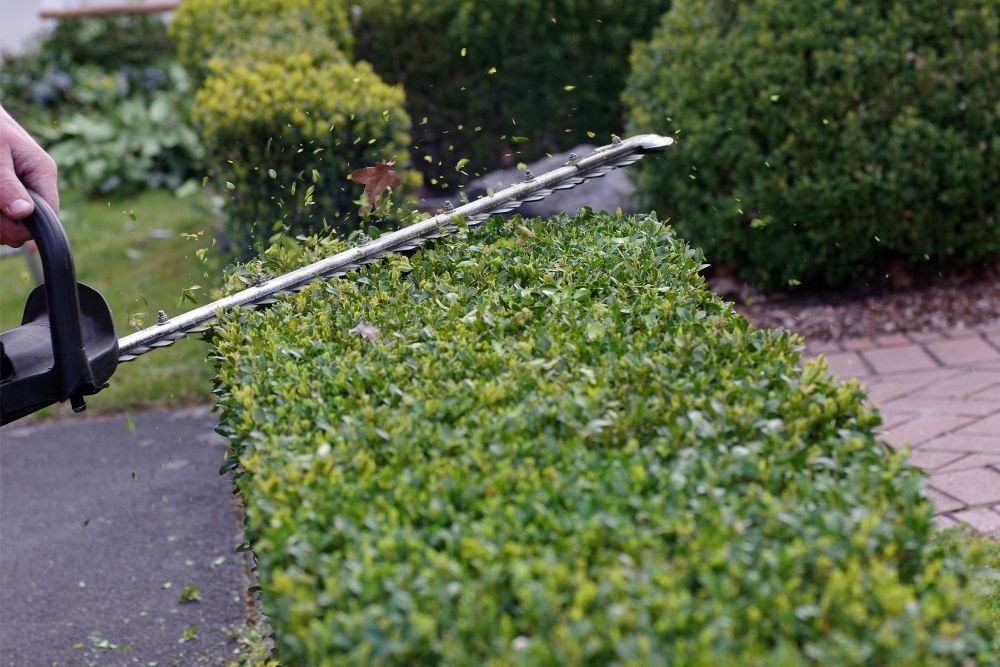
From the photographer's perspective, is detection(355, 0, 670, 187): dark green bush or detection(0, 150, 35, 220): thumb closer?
detection(0, 150, 35, 220): thumb

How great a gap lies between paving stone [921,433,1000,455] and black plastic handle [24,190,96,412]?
305cm

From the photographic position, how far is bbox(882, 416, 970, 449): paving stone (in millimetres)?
4191

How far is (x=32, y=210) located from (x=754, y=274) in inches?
164

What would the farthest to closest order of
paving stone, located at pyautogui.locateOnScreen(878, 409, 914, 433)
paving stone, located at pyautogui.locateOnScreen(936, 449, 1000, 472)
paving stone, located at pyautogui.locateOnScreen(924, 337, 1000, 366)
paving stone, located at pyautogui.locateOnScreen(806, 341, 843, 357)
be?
paving stone, located at pyautogui.locateOnScreen(806, 341, 843, 357) < paving stone, located at pyautogui.locateOnScreen(924, 337, 1000, 366) < paving stone, located at pyautogui.locateOnScreen(878, 409, 914, 433) < paving stone, located at pyautogui.locateOnScreen(936, 449, 1000, 472)

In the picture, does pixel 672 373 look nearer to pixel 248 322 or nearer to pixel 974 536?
pixel 248 322

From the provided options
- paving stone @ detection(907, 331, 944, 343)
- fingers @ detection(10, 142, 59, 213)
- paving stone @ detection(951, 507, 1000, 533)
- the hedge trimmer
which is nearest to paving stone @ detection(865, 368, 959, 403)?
paving stone @ detection(907, 331, 944, 343)

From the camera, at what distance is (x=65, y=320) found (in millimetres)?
2127

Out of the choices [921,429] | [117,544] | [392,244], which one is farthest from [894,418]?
[117,544]

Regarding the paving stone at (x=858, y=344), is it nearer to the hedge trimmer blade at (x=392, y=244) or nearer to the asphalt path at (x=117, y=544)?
the hedge trimmer blade at (x=392, y=244)

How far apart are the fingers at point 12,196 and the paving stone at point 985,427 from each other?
10.8ft

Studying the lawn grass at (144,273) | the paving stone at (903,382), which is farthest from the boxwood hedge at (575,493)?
the lawn grass at (144,273)

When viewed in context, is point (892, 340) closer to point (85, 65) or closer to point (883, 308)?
point (883, 308)

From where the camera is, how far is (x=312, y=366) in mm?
2258

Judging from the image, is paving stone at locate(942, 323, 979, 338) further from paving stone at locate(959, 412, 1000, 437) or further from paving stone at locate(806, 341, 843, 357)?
paving stone at locate(959, 412, 1000, 437)
